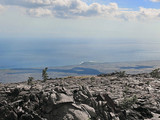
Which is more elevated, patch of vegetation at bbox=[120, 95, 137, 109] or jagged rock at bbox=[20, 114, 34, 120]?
patch of vegetation at bbox=[120, 95, 137, 109]

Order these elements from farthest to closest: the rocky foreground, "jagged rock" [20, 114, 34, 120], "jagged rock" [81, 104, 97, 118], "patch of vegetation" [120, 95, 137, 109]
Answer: "patch of vegetation" [120, 95, 137, 109] → "jagged rock" [81, 104, 97, 118] → the rocky foreground → "jagged rock" [20, 114, 34, 120]

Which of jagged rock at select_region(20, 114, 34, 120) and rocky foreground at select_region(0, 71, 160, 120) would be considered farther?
rocky foreground at select_region(0, 71, 160, 120)

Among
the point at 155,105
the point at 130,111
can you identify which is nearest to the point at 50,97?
the point at 130,111

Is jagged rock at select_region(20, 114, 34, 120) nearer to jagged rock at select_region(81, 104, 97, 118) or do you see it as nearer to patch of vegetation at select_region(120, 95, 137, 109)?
jagged rock at select_region(81, 104, 97, 118)

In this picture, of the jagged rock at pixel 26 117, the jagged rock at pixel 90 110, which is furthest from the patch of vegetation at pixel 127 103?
the jagged rock at pixel 26 117

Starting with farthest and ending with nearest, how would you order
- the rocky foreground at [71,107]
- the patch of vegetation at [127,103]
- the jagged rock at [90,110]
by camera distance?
1. the patch of vegetation at [127,103]
2. the jagged rock at [90,110]
3. the rocky foreground at [71,107]

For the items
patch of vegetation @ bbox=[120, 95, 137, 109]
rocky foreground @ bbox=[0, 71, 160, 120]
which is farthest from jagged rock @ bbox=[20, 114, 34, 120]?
patch of vegetation @ bbox=[120, 95, 137, 109]

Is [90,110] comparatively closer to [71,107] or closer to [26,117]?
[71,107]

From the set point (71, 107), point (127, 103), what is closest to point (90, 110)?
point (71, 107)

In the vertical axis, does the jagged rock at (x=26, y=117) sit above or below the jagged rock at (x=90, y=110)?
below

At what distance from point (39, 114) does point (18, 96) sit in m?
5.29

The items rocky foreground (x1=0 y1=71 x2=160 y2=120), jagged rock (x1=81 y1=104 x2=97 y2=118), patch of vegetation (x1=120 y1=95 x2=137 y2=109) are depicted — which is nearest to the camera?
rocky foreground (x1=0 y1=71 x2=160 y2=120)

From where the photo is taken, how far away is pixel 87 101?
26453 millimetres

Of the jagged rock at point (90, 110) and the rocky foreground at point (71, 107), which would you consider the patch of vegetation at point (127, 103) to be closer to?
the rocky foreground at point (71, 107)
